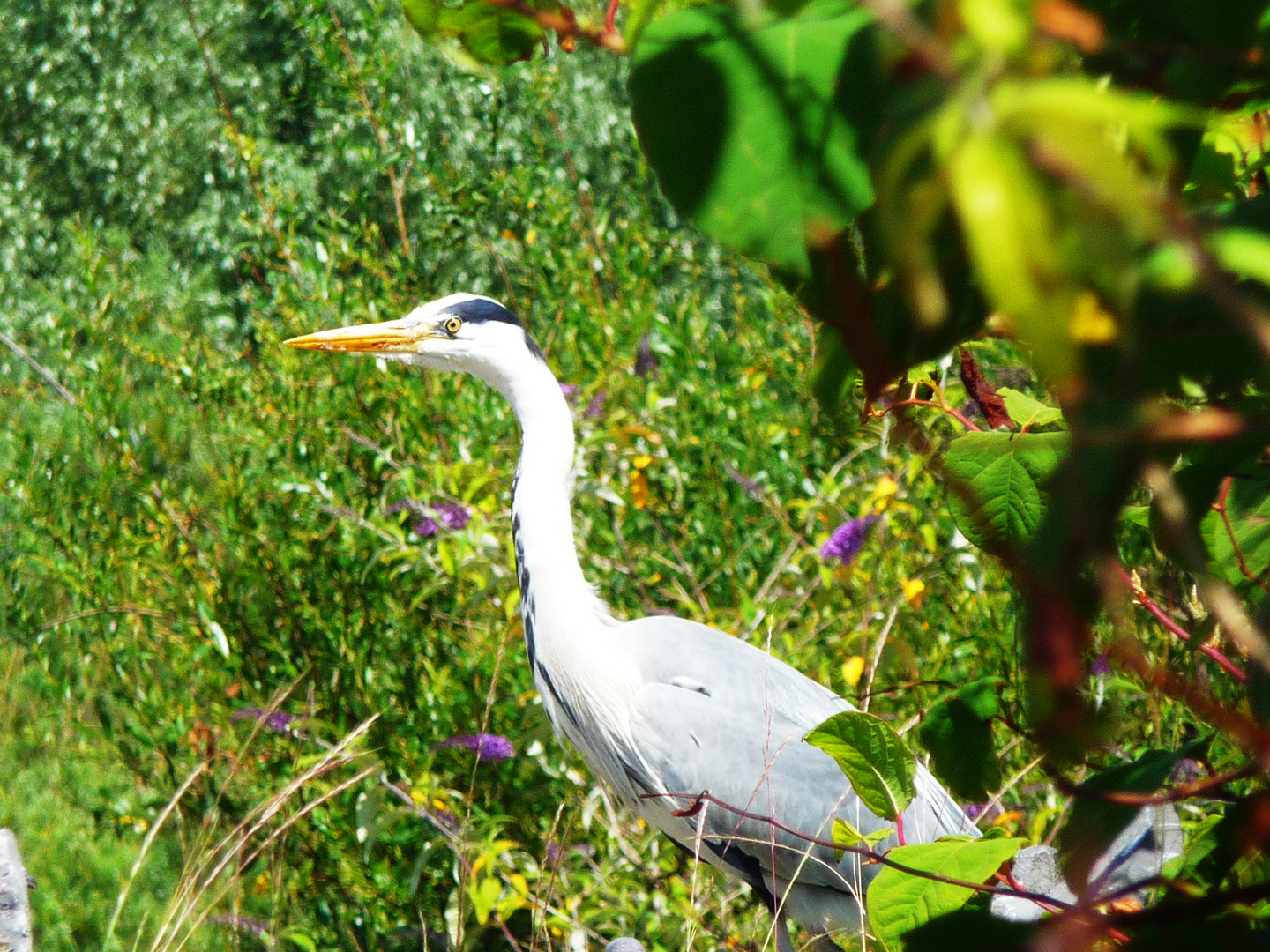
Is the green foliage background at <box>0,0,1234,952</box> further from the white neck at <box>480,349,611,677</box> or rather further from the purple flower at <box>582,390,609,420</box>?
the white neck at <box>480,349,611,677</box>

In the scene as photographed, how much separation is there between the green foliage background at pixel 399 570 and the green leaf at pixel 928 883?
5.21 feet

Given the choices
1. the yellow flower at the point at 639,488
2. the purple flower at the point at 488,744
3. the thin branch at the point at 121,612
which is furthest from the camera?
the yellow flower at the point at 639,488

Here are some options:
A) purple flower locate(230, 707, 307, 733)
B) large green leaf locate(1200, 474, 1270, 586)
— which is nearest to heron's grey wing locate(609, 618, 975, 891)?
purple flower locate(230, 707, 307, 733)

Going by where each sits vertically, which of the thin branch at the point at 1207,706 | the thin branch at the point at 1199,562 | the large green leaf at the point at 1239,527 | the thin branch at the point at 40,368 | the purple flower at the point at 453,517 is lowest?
the purple flower at the point at 453,517

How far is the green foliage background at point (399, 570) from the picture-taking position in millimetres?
2627

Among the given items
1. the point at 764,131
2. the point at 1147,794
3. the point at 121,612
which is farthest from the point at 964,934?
the point at 121,612

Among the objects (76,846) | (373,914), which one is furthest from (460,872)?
(76,846)

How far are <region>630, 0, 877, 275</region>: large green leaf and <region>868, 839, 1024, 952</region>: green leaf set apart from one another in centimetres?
40

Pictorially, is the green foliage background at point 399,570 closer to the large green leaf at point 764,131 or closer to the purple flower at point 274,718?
the purple flower at point 274,718

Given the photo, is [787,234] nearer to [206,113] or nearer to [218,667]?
[218,667]

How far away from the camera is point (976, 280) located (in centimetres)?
37

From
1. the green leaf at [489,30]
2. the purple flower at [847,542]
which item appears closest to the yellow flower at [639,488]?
the purple flower at [847,542]

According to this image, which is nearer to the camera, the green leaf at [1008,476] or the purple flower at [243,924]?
the green leaf at [1008,476]

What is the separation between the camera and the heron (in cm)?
A: 231
